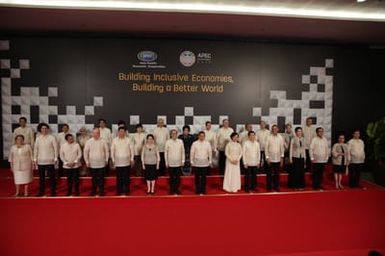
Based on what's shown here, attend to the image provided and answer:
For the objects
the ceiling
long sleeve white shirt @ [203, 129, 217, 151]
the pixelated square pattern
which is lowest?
long sleeve white shirt @ [203, 129, 217, 151]

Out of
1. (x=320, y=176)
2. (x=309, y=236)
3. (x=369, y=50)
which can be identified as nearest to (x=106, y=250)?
(x=309, y=236)

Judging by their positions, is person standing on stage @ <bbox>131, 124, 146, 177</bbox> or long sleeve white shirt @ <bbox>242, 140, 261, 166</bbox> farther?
person standing on stage @ <bbox>131, 124, 146, 177</bbox>

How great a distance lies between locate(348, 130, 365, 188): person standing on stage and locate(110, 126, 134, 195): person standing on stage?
13.8ft

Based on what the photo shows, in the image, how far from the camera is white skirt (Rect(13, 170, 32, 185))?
537cm

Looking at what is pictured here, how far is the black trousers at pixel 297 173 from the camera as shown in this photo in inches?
239

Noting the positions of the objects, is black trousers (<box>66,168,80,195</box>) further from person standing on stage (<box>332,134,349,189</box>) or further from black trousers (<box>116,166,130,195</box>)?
person standing on stage (<box>332,134,349,189</box>)

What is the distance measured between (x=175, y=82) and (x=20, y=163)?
3.66 m

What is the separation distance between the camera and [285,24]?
19.6 feet

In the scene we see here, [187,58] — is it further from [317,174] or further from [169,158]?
[317,174]

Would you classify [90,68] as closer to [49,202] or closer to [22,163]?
[22,163]

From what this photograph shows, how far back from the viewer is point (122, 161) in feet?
18.7

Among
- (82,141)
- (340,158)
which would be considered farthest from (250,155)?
(82,141)

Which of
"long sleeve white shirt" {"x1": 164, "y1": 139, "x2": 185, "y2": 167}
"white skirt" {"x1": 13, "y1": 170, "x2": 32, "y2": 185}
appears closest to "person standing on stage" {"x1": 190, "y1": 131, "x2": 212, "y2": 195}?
"long sleeve white shirt" {"x1": 164, "y1": 139, "x2": 185, "y2": 167}

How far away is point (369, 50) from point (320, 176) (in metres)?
3.97
